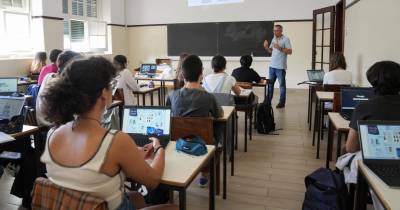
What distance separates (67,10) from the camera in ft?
27.0

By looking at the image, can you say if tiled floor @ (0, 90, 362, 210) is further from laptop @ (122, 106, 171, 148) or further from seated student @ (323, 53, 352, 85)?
laptop @ (122, 106, 171, 148)

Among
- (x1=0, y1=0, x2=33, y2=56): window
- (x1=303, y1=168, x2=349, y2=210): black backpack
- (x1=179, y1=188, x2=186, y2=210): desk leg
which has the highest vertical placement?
(x1=0, y1=0, x2=33, y2=56): window

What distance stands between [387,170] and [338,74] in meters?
3.09

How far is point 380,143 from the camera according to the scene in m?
1.78

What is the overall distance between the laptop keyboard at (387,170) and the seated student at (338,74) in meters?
2.98

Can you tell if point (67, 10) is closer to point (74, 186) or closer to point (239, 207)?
point (239, 207)

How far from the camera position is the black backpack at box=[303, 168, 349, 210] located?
6.95 feet

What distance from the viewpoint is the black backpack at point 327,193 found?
212 cm

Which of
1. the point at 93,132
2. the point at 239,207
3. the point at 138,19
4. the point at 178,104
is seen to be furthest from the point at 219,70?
the point at 138,19

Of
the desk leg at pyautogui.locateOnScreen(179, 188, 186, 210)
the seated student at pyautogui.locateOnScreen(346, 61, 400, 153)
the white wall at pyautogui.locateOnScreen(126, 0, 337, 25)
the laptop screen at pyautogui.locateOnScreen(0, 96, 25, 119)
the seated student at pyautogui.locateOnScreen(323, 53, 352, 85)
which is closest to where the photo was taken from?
the desk leg at pyautogui.locateOnScreen(179, 188, 186, 210)

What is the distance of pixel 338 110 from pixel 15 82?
4149 millimetres

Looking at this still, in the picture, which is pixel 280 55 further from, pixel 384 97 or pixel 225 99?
pixel 384 97

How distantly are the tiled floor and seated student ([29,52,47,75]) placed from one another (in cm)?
375

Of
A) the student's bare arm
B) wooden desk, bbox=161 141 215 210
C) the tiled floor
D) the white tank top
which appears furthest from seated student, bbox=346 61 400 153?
the white tank top
